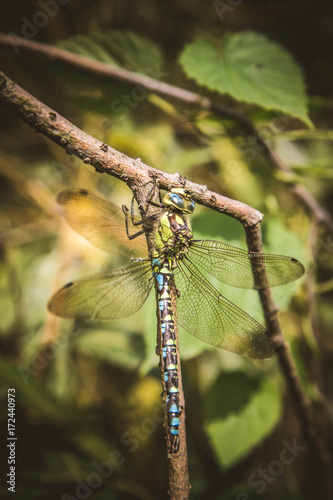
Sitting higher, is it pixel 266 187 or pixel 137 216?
pixel 266 187

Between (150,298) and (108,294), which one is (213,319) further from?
(108,294)

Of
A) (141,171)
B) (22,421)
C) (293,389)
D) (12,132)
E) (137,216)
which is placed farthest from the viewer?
(12,132)

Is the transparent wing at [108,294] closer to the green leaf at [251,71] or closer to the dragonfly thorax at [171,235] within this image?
the dragonfly thorax at [171,235]

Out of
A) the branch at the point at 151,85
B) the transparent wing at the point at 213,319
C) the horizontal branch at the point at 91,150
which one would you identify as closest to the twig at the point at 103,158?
the horizontal branch at the point at 91,150

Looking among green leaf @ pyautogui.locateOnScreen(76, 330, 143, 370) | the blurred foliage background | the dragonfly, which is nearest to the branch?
the blurred foliage background

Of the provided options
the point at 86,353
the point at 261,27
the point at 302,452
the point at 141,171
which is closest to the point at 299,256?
the point at 141,171

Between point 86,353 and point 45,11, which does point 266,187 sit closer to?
point 86,353

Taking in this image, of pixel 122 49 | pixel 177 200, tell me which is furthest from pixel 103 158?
pixel 122 49
